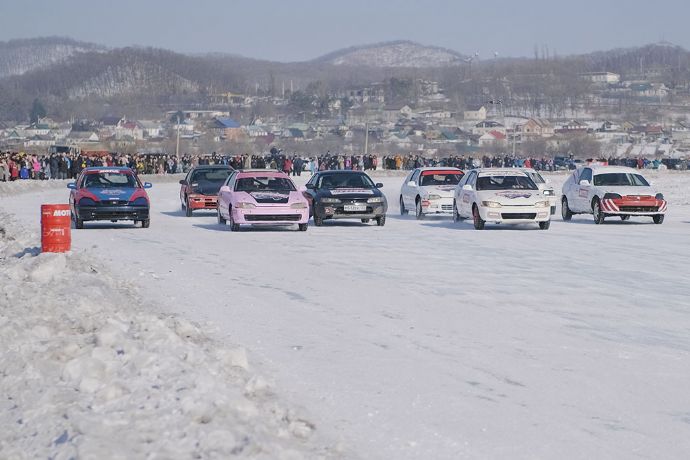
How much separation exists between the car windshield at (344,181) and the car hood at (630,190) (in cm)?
573

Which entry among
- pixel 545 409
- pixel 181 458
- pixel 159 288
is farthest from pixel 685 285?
pixel 181 458

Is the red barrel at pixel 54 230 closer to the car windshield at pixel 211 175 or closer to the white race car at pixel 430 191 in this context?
the white race car at pixel 430 191

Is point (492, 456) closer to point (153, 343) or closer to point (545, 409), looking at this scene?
point (545, 409)

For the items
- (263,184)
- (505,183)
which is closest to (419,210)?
(505,183)

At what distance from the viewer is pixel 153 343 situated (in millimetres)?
9406

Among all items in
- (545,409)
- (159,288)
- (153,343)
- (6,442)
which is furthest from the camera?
(159,288)

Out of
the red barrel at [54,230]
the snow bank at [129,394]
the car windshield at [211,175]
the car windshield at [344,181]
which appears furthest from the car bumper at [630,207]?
the snow bank at [129,394]

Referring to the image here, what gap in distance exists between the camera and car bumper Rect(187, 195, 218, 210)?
3388 cm

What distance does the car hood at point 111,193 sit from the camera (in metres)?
27.8

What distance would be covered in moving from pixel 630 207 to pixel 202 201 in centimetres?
1112

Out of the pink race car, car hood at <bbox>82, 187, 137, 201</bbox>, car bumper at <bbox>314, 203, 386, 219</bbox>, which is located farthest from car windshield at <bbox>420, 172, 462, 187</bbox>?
car hood at <bbox>82, 187, 137, 201</bbox>

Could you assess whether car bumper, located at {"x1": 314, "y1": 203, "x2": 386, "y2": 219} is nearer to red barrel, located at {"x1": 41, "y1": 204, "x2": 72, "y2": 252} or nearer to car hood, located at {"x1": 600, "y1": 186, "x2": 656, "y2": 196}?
car hood, located at {"x1": 600, "y1": 186, "x2": 656, "y2": 196}

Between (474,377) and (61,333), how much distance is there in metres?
3.35

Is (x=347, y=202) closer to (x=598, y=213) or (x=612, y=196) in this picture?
(x=598, y=213)
